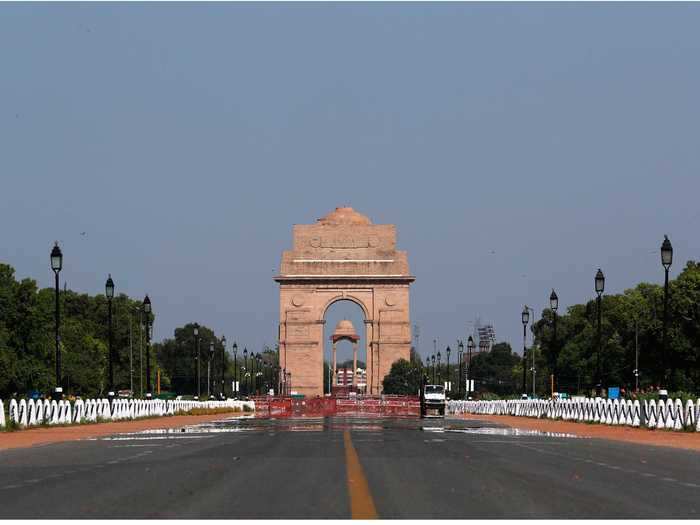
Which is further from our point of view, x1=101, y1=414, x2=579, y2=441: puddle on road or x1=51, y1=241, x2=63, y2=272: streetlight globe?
x1=51, y1=241, x2=63, y2=272: streetlight globe

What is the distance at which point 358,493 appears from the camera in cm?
1505

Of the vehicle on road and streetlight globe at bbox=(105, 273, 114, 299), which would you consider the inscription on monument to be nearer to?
the vehicle on road

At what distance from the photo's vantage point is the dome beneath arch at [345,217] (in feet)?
537

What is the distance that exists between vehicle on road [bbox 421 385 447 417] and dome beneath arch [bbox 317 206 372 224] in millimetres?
86727

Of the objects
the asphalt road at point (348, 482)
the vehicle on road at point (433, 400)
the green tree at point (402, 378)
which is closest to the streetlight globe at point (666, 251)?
the asphalt road at point (348, 482)

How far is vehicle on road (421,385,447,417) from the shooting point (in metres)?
74.5

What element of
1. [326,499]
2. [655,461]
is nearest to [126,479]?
[326,499]

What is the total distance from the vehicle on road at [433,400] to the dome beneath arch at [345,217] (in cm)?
8673

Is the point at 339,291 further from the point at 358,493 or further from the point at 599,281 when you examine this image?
the point at 358,493

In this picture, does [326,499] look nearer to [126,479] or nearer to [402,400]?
[126,479]

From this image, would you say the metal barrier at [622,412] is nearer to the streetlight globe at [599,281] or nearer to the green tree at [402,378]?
the streetlight globe at [599,281]

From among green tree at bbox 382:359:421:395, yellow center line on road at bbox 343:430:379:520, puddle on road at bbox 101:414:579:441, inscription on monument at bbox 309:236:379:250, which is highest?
inscription on monument at bbox 309:236:379:250

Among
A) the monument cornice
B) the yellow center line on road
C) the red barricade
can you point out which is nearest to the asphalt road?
the yellow center line on road

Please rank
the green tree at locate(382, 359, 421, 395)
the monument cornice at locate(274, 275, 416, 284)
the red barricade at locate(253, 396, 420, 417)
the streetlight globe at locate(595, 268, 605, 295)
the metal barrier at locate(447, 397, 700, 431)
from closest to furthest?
the metal barrier at locate(447, 397, 700, 431) < the streetlight globe at locate(595, 268, 605, 295) < the red barricade at locate(253, 396, 420, 417) < the green tree at locate(382, 359, 421, 395) < the monument cornice at locate(274, 275, 416, 284)
